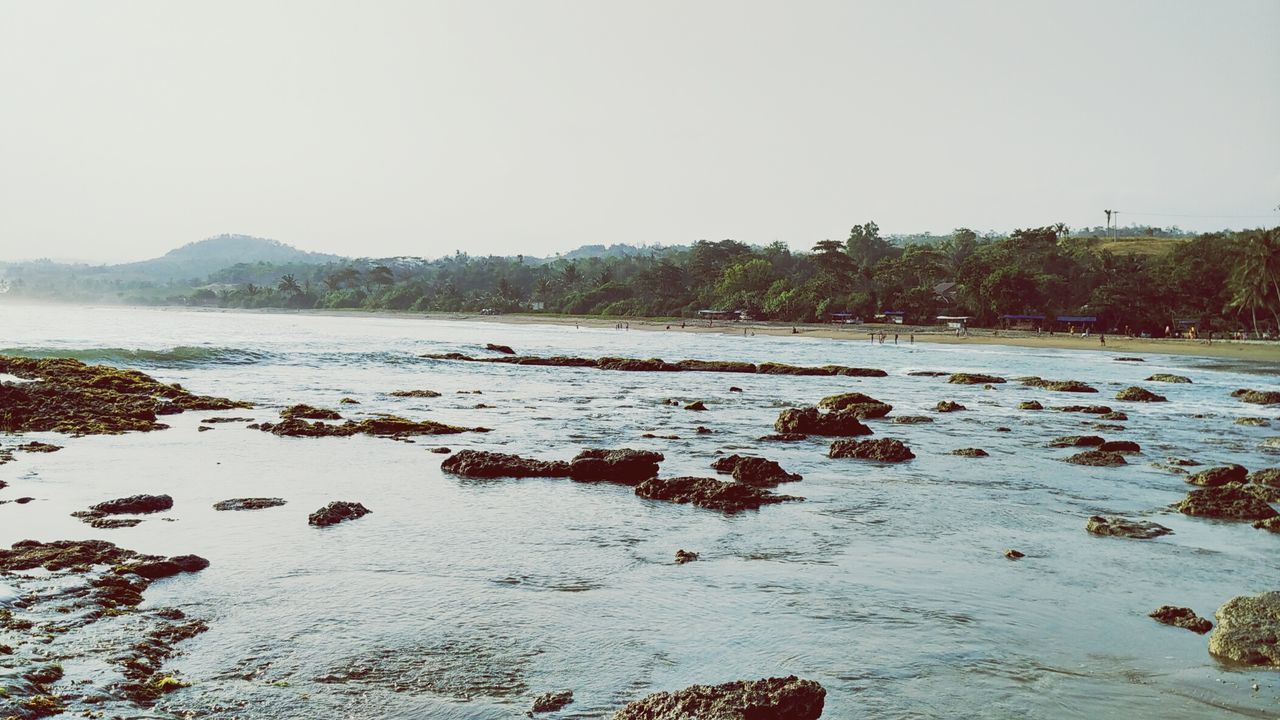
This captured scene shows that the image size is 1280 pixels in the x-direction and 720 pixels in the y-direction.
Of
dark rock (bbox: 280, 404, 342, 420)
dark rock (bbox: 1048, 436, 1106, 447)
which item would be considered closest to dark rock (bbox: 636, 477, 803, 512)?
dark rock (bbox: 1048, 436, 1106, 447)

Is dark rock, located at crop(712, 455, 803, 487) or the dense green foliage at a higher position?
the dense green foliage

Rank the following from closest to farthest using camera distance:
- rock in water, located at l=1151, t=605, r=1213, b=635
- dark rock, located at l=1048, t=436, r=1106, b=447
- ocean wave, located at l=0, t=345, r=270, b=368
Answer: rock in water, located at l=1151, t=605, r=1213, b=635 < dark rock, located at l=1048, t=436, r=1106, b=447 < ocean wave, located at l=0, t=345, r=270, b=368

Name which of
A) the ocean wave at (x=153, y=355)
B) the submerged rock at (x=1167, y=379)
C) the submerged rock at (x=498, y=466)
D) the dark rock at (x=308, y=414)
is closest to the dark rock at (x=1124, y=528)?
the submerged rock at (x=498, y=466)

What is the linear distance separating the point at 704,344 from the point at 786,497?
2723 inches

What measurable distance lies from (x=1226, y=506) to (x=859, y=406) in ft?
50.1

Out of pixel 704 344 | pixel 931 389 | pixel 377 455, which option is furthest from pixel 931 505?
pixel 704 344

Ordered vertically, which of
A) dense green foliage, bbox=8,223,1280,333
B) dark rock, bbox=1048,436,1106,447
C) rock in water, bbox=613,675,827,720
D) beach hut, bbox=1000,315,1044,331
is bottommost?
dark rock, bbox=1048,436,1106,447

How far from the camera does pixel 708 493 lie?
1576 cm

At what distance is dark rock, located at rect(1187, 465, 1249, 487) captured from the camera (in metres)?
18.1

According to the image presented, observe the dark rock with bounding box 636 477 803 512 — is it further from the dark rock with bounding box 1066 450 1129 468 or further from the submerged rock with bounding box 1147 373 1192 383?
the submerged rock with bounding box 1147 373 1192 383

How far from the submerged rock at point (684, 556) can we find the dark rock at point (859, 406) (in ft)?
56.6

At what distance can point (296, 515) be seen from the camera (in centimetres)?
1413

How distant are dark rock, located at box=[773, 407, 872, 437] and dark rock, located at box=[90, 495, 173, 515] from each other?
15985 mm

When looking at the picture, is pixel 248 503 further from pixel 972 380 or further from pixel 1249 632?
pixel 972 380
